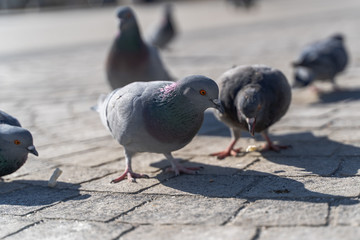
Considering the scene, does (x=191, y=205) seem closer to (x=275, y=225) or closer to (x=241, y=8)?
(x=275, y=225)

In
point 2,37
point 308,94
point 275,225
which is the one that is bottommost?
point 2,37

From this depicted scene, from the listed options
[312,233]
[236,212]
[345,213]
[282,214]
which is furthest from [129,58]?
[312,233]

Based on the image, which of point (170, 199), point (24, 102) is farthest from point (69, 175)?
point (24, 102)

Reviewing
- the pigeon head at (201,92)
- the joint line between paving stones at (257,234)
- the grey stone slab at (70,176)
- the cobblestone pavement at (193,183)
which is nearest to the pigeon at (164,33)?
the cobblestone pavement at (193,183)

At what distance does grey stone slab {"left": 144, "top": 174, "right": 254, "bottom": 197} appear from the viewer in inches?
132

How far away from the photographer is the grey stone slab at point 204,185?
3344mm

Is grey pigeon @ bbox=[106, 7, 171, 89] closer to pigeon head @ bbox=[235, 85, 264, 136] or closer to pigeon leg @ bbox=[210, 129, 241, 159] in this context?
pigeon leg @ bbox=[210, 129, 241, 159]

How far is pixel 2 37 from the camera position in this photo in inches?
655

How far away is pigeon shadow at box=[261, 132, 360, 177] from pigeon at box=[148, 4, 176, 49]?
26.2ft

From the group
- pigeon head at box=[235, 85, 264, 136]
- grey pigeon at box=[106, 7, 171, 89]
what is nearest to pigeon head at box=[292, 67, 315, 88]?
grey pigeon at box=[106, 7, 171, 89]

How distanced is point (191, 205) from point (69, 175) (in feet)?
3.89

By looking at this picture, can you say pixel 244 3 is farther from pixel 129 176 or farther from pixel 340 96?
pixel 129 176

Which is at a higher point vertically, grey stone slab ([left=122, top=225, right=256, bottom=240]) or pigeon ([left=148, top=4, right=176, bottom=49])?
grey stone slab ([left=122, top=225, right=256, bottom=240])

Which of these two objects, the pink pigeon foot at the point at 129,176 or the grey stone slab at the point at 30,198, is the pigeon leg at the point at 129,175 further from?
the grey stone slab at the point at 30,198
